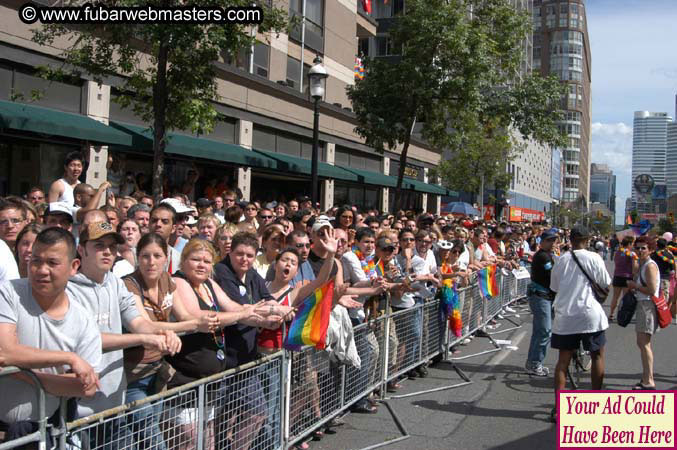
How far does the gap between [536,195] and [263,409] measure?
90.5 metres

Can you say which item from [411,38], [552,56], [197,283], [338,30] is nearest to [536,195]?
[552,56]

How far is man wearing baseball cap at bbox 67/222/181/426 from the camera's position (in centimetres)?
344

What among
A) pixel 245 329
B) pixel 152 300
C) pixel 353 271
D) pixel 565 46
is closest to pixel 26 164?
pixel 353 271

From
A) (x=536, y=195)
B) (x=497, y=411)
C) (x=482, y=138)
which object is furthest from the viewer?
(x=536, y=195)

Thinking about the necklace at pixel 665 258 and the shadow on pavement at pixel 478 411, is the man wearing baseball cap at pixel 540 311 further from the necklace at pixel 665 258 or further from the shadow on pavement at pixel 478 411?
the necklace at pixel 665 258

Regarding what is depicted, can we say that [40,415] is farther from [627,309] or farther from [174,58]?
[174,58]

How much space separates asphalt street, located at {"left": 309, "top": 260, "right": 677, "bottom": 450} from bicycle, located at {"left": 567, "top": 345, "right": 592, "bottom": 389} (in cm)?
12

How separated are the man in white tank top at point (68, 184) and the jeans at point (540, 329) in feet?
19.6

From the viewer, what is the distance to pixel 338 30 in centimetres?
2633

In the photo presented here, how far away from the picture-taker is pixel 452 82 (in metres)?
18.8

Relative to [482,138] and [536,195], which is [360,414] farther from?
[536,195]

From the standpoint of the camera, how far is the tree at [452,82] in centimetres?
1884

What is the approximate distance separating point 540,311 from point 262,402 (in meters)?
4.85

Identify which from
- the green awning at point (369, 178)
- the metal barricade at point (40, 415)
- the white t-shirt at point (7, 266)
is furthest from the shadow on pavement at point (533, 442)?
the green awning at point (369, 178)
